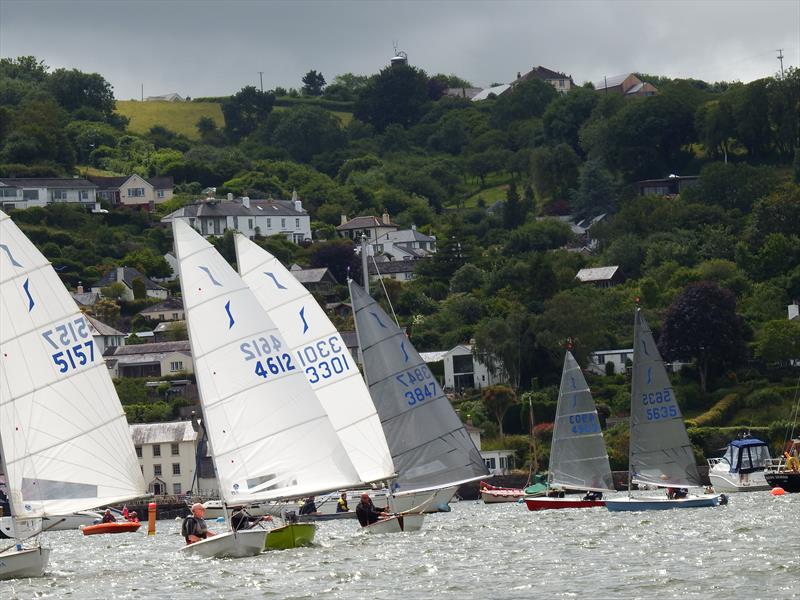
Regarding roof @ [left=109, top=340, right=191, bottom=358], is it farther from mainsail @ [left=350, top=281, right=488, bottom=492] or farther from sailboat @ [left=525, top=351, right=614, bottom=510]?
mainsail @ [left=350, top=281, right=488, bottom=492]

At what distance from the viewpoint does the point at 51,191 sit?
140 meters

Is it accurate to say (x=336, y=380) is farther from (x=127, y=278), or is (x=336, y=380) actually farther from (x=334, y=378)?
(x=127, y=278)

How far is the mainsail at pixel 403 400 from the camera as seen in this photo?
1806 inches

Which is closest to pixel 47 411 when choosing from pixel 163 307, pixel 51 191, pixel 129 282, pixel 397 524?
pixel 397 524

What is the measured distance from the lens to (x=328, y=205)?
14975cm

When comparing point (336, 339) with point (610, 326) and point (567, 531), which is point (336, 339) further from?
point (610, 326)

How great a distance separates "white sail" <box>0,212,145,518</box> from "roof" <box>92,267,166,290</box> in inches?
3441

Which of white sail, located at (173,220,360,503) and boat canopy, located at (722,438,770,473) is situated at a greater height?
white sail, located at (173,220,360,503)

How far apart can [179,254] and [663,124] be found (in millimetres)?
110307

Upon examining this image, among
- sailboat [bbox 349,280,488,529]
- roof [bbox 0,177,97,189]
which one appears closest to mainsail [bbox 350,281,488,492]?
sailboat [bbox 349,280,488,529]

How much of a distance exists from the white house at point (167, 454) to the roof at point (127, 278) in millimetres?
30254

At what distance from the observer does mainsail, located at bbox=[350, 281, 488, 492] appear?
4588cm

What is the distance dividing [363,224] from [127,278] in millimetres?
25980

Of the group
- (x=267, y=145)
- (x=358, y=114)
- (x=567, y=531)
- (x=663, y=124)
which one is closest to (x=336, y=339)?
(x=567, y=531)
